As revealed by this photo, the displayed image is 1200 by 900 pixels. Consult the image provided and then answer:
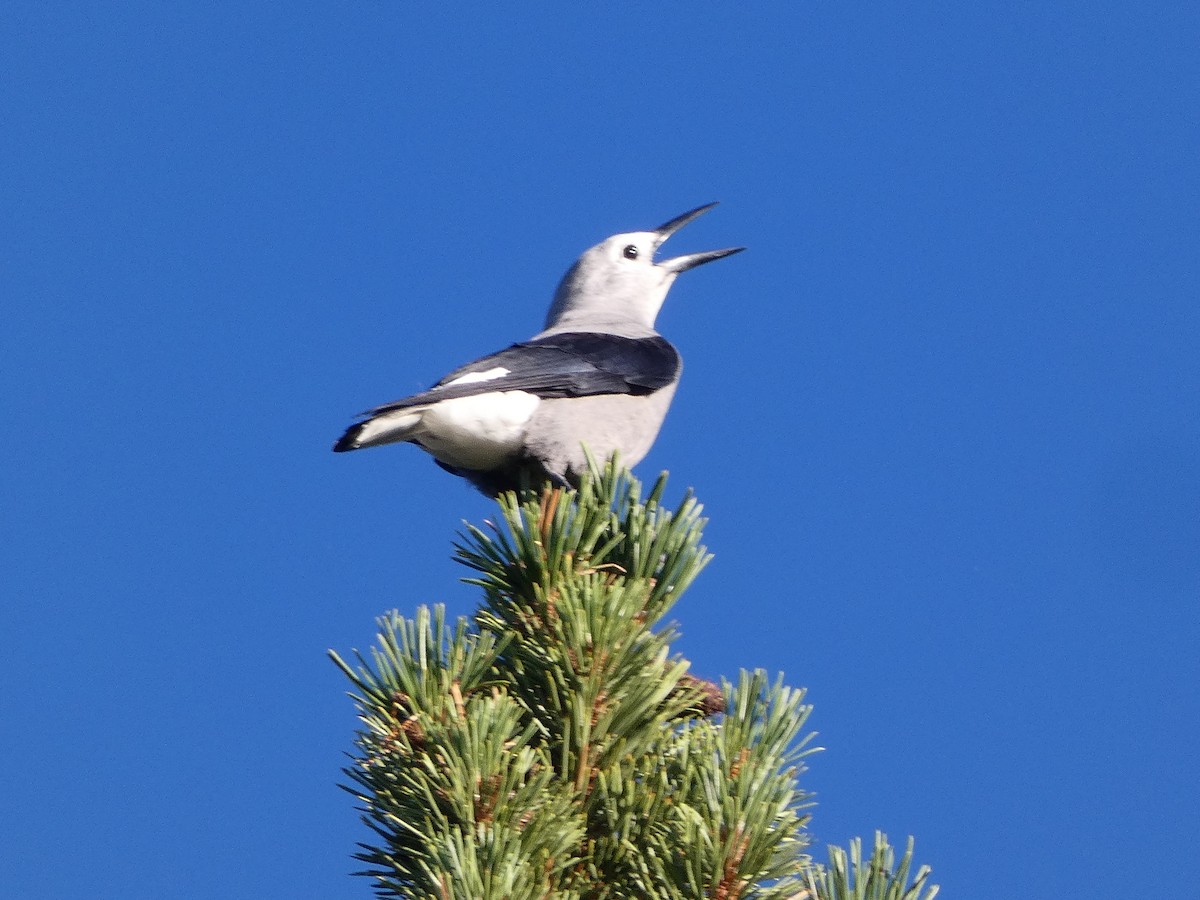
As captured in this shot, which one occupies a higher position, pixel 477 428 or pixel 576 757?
pixel 477 428

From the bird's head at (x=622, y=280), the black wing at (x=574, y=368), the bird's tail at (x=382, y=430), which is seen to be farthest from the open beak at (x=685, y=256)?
the bird's tail at (x=382, y=430)

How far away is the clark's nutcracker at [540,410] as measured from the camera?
4184 millimetres

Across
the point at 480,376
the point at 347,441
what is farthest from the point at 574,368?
the point at 347,441

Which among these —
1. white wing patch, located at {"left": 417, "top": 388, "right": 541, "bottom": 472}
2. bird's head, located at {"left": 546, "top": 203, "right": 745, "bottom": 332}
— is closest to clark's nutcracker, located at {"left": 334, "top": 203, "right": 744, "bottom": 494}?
white wing patch, located at {"left": 417, "top": 388, "right": 541, "bottom": 472}

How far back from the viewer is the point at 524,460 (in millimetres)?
4367

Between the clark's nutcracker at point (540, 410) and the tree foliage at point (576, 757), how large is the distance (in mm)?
1480

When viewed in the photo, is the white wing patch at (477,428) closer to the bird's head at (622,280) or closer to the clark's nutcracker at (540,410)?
the clark's nutcracker at (540,410)

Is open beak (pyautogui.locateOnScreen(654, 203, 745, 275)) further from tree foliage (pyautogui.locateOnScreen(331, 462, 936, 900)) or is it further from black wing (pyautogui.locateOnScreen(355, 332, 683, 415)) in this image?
tree foliage (pyautogui.locateOnScreen(331, 462, 936, 900))

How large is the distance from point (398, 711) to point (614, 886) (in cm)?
50

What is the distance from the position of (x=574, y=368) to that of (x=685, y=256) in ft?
5.92

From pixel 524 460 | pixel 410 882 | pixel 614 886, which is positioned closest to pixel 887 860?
pixel 614 886

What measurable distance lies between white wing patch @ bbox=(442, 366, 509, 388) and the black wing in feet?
0.04

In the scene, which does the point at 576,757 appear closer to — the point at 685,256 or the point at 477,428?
the point at 477,428

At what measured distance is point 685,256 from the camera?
6.30 meters
